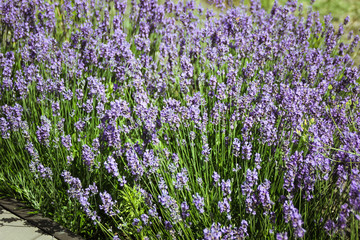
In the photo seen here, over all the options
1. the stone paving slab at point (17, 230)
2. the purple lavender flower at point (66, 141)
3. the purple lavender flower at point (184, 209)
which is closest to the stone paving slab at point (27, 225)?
the stone paving slab at point (17, 230)

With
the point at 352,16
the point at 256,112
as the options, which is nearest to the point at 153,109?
the point at 256,112

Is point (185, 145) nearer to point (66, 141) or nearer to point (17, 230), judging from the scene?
point (66, 141)

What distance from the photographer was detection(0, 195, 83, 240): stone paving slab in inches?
100

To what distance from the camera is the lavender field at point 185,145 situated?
6.64 ft

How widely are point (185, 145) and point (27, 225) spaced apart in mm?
1321

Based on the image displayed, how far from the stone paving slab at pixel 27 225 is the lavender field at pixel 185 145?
71 millimetres

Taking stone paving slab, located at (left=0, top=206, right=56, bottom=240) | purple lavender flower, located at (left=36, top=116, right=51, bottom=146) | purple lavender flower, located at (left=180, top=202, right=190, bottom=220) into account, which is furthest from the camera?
stone paving slab, located at (left=0, top=206, right=56, bottom=240)

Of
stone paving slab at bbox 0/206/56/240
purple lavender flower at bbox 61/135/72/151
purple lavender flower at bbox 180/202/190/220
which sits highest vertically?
purple lavender flower at bbox 61/135/72/151

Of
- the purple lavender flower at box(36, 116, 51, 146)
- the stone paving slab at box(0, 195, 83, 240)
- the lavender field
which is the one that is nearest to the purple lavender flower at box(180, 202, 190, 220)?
the lavender field

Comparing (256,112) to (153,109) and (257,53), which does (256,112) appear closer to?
(153,109)

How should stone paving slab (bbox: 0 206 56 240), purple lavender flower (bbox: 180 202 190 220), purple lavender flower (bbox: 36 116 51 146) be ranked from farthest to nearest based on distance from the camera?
stone paving slab (bbox: 0 206 56 240) < purple lavender flower (bbox: 36 116 51 146) < purple lavender flower (bbox: 180 202 190 220)

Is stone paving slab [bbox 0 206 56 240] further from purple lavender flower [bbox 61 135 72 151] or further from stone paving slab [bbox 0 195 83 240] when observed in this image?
purple lavender flower [bbox 61 135 72 151]

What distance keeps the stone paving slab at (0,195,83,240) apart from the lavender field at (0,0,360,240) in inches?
2.8

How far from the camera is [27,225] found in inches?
104
